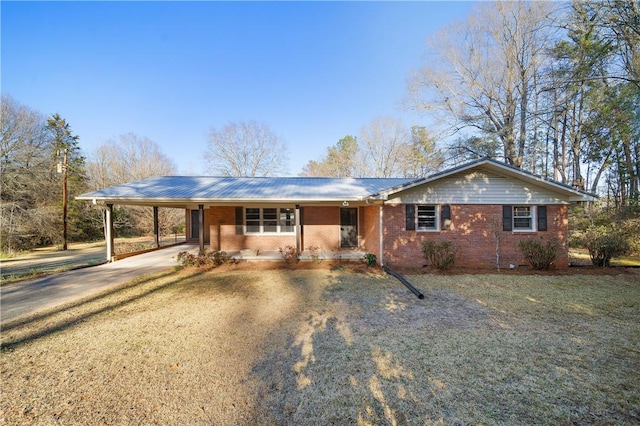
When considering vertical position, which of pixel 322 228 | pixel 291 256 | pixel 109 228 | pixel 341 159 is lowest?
pixel 291 256

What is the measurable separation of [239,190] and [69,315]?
6.72m

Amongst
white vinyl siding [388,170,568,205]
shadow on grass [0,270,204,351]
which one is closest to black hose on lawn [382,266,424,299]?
white vinyl siding [388,170,568,205]

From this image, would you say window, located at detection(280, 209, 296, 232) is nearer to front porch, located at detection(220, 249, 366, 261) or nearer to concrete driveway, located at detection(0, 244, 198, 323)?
front porch, located at detection(220, 249, 366, 261)

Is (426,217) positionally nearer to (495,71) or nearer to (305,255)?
(305,255)

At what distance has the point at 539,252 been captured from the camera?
888 cm

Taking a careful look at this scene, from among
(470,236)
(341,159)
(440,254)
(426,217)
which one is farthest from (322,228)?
(341,159)

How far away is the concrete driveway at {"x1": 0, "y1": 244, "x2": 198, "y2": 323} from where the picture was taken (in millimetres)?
5902

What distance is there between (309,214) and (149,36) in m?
10.8

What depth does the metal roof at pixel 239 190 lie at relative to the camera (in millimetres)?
9602

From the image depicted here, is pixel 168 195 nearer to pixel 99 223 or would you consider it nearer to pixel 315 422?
pixel 315 422

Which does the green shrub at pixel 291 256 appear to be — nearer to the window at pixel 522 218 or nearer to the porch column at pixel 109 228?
the porch column at pixel 109 228

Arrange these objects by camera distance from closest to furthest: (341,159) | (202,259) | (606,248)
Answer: (606,248) < (202,259) < (341,159)

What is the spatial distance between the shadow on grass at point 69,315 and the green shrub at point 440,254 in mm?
8471

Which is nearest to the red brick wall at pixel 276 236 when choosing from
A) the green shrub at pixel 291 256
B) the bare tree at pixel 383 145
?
the green shrub at pixel 291 256
